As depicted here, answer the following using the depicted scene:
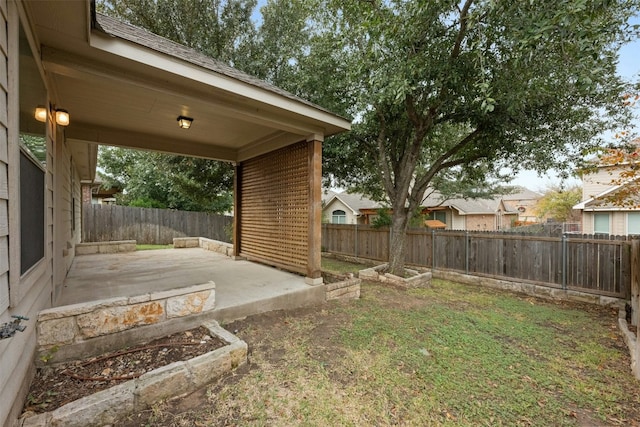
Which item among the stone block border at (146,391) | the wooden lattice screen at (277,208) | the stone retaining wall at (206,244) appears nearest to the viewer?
the stone block border at (146,391)

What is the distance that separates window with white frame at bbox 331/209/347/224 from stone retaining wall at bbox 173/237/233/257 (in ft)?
38.4

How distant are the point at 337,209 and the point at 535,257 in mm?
14395

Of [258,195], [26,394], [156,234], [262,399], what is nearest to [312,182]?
[258,195]

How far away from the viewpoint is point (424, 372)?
2.65m

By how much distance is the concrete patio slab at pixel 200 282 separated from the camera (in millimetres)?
3541

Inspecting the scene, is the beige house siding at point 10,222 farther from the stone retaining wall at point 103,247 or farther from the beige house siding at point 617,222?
the beige house siding at point 617,222

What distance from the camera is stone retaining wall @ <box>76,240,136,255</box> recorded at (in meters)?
6.79

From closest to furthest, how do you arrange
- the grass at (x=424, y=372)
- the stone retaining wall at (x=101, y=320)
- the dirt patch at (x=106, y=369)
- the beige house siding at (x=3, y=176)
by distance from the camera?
the beige house siding at (x=3, y=176) → the dirt patch at (x=106, y=369) → the grass at (x=424, y=372) → the stone retaining wall at (x=101, y=320)

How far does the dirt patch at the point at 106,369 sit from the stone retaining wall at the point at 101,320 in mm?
108

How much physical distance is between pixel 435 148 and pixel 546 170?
313 centimetres

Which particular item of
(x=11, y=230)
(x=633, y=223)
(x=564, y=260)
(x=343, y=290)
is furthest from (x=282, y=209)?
(x=633, y=223)

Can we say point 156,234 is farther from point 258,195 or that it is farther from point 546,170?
point 546,170

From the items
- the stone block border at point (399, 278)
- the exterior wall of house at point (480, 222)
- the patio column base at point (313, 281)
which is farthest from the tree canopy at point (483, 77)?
the exterior wall of house at point (480, 222)

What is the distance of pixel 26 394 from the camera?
1.93m
